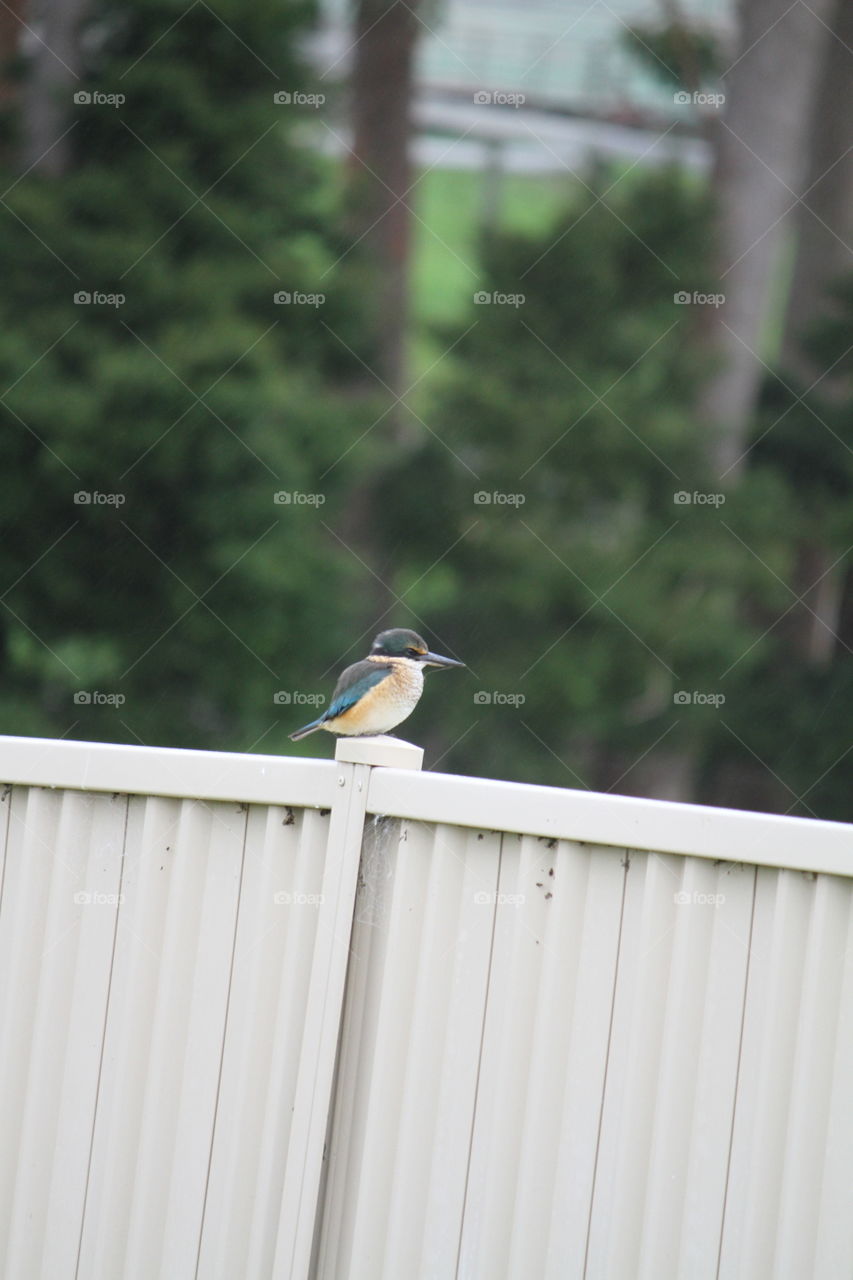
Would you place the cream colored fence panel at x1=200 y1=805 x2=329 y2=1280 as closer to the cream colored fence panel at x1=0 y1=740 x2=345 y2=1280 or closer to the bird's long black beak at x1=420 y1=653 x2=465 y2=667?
the cream colored fence panel at x1=0 y1=740 x2=345 y2=1280

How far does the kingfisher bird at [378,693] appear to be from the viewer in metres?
3.94

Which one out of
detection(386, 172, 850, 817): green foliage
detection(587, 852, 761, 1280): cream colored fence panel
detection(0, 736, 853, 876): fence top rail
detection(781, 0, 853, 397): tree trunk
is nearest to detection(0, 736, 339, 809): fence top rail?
detection(0, 736, 853, 876): fence top rail

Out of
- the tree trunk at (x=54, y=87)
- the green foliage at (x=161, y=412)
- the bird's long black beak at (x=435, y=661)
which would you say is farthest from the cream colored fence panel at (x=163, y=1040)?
the tree trunk at (x=54, y=87)

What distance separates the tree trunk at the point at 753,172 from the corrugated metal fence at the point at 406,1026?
1103cm

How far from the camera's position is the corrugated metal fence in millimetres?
2641

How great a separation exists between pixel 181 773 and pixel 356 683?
3.83 ft

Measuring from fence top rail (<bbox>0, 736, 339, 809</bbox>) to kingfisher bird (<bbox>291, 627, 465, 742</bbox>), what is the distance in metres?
1.03

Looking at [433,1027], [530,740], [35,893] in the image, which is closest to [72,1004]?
[35,893]

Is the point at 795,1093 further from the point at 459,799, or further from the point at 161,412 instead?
the point at 161,412

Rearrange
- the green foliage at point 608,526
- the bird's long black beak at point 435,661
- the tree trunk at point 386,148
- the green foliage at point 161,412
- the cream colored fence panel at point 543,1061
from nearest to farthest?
the cream colored fence panel at point 543,1061 < the bird's long black beak at point 435,661 < the green foliage at point 161,412 < the green foliage at point 608,526 < the tree trunk at point 386,148

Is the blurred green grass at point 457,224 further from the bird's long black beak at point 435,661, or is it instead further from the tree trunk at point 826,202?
the bird's long black beak at point 435,661

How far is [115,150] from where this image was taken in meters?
11.6

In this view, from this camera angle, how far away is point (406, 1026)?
9.27ft

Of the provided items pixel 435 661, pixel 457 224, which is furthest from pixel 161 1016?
pixel 457 224
